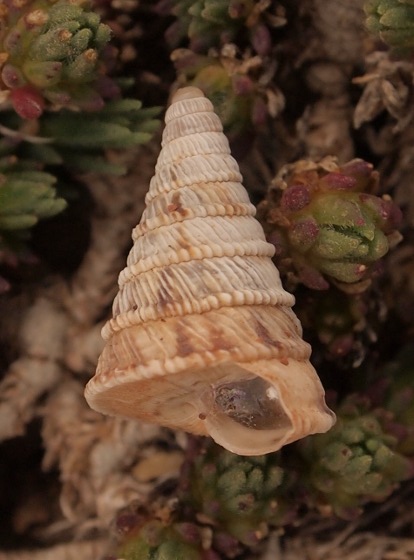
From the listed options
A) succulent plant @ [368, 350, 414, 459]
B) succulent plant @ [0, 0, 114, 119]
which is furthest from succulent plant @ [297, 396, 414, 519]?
succulent plant @ [0, 0, 114, 119]

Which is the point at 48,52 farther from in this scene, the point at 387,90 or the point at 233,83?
the point at 387,90

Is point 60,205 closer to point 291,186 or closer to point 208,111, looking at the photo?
point 208,111

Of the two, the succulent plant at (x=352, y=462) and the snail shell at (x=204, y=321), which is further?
the succulent plant at (x=352, y=462)

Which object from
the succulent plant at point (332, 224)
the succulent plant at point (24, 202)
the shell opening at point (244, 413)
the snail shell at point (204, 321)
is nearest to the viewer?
the snail shell at point (204, 321)

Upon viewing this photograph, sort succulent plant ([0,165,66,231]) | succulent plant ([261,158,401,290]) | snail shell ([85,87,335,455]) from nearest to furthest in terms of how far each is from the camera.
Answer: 1. snail shell ([85,87,335,455])
2. succulent plant ([261,158,401,290])
3. succulent plant ([0,165,66,231])

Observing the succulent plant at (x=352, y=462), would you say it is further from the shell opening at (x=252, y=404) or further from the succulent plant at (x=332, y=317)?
the shell opening at (x=252, y=404)

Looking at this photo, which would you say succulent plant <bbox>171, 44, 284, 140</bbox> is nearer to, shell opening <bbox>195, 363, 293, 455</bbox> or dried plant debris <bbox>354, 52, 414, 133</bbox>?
dried plant debris <bbox>354, 52, 414, 133</bbox>

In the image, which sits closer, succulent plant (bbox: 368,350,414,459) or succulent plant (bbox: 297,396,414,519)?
succulent plant (bbox: 297,396,414,519)

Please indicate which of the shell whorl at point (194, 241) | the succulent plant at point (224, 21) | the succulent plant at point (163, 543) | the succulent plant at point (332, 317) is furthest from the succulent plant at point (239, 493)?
the succulent plant at point (224, 21)
